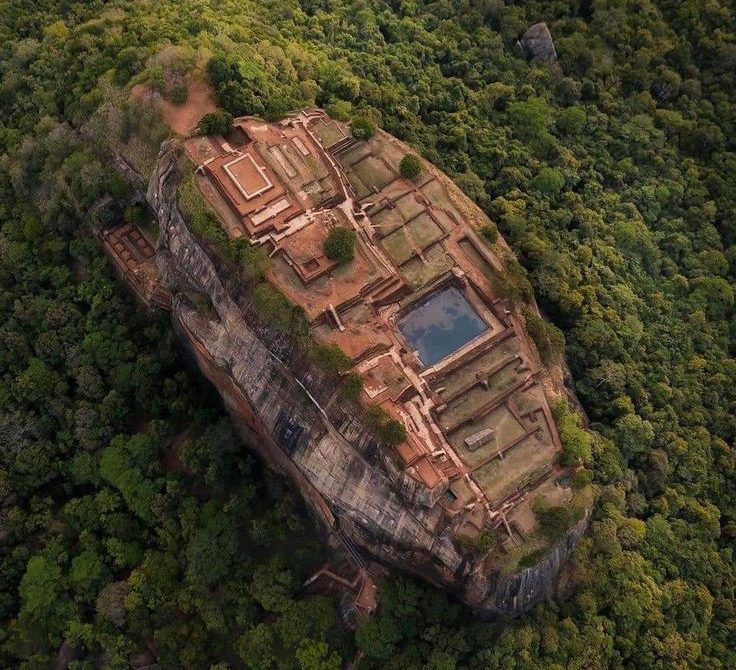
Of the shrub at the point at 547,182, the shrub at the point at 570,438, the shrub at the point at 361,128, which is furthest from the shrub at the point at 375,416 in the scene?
the shrub at the point at 547,182

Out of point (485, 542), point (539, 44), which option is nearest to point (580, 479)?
point (485, 542)

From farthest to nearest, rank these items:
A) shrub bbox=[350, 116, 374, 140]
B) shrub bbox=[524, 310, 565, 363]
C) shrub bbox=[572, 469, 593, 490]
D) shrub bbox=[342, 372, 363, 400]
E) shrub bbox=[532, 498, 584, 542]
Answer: shrub bbox=[350, 116, 374, 140] < shrub bbox=[524, 310, 565, 363] < shrub bbox=[572, 469, 593, 490] < shrub bbox=[532, 498, 584, 542] < shrub bbox=[342, 372, 363, 400]

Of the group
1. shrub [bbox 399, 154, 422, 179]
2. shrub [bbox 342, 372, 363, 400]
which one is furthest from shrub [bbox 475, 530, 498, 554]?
shrub [bbox 399, 154, 422, 179]

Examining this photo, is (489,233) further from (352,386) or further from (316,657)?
(316,657)

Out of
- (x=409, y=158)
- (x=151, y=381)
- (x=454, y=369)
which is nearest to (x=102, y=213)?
(x=151, y=381)

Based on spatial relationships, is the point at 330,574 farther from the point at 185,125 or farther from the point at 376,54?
the point at 376,54

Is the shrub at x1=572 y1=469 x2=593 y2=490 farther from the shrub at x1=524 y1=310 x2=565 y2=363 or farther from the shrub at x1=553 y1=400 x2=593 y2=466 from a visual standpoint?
the shrub at x1=524 y1=310 x2=565 y2=363

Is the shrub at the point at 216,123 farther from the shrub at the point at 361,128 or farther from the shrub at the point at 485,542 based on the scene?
the shrub at the point at 485,542

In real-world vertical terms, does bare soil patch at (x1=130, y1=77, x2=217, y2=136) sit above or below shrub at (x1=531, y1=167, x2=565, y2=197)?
above
